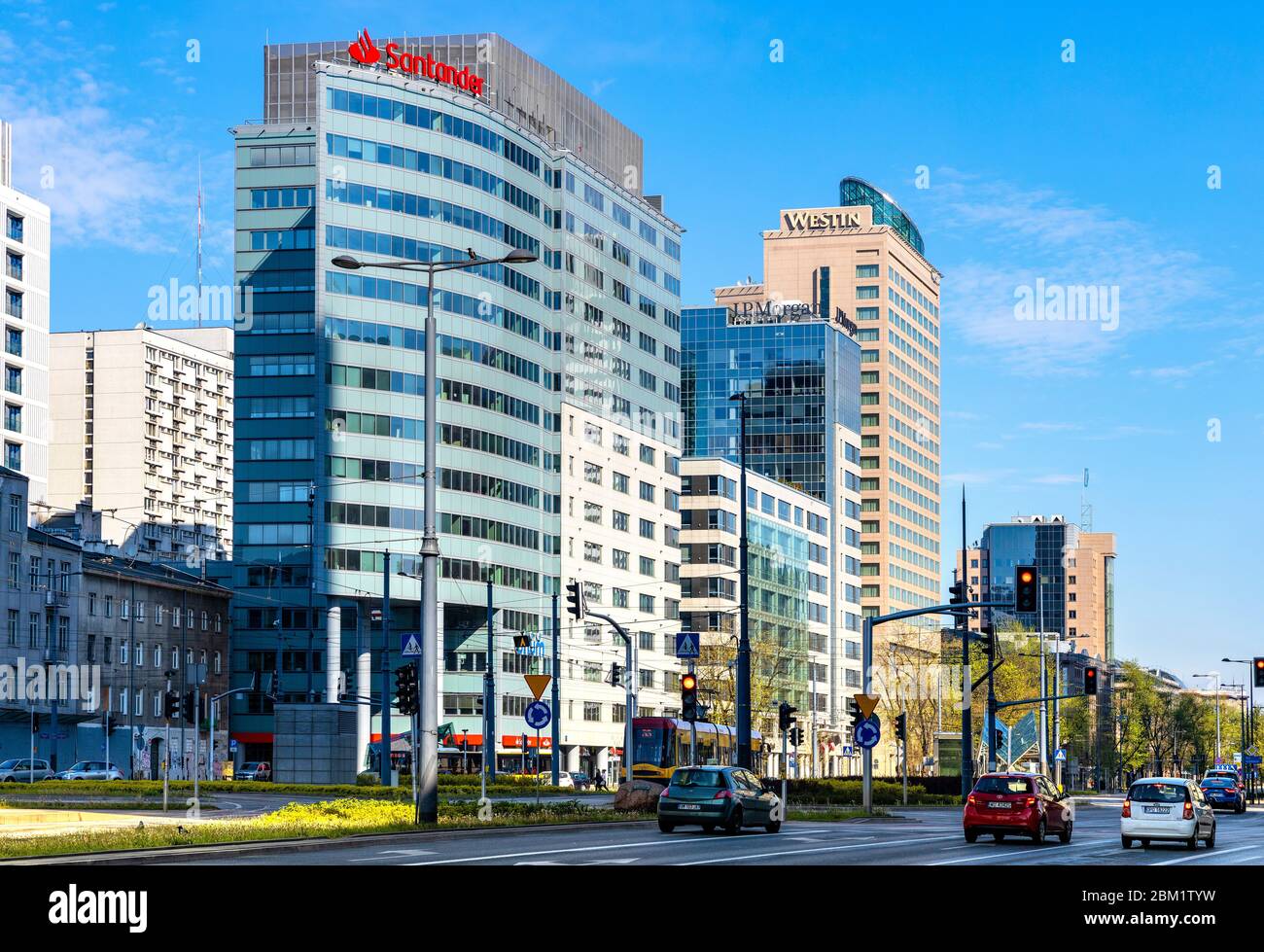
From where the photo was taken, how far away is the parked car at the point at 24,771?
83.8 meters

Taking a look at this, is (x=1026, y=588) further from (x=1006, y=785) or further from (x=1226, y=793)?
(x=1226, y=793)

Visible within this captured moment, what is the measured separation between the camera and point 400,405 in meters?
110

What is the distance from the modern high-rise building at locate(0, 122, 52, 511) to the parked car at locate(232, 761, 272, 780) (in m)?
29.1

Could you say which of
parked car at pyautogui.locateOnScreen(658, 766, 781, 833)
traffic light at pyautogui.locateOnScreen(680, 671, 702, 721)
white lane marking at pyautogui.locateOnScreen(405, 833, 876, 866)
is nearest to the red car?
white lane marking at pyautogui.locateOnScreen(405, 833, 876, 866)

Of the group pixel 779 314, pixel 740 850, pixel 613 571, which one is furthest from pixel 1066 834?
pixel 779 314

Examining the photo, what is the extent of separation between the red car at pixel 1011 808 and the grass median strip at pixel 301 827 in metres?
9.49

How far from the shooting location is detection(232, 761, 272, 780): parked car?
10926 centimetres

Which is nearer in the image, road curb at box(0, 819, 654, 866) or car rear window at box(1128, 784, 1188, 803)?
road curb at box(0, 819, 654, 866)

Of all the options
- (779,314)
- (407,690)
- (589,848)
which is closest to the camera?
(589,848)

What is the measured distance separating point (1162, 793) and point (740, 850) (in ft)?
31.0

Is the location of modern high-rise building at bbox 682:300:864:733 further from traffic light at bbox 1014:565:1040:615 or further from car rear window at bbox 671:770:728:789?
car rear window at bbox 671:770:728:789

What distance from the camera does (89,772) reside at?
297 feet

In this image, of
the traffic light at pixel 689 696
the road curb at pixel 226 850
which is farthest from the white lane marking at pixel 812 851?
the traffic light at pixel 689 696
